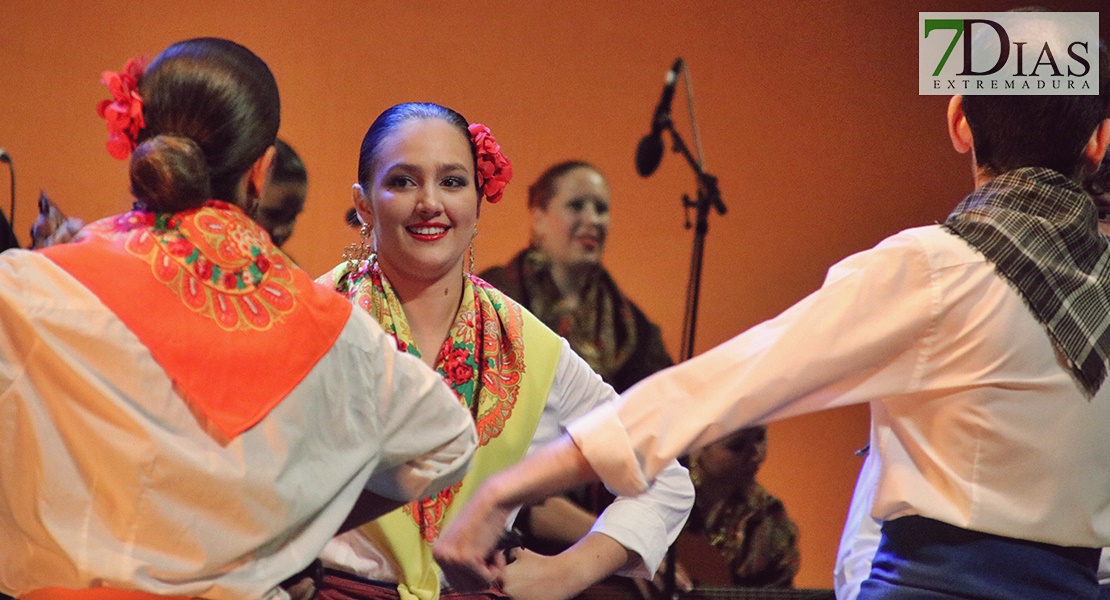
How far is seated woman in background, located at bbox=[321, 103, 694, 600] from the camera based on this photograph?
2012mm

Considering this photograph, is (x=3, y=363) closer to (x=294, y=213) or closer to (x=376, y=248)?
(x=376, y=248)

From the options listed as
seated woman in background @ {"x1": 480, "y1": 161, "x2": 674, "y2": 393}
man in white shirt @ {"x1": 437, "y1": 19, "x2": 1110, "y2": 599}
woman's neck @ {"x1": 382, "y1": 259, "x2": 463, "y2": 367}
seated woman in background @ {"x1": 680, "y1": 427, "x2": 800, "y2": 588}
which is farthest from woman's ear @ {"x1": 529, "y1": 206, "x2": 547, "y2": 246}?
man in white shirt @ {"x1": 437, "y1": 19, "x2": 1110, "y2": 599}

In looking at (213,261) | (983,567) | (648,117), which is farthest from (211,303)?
(648,117)

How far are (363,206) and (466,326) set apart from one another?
308 millimetres

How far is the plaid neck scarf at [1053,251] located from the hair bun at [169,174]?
3.10 feet

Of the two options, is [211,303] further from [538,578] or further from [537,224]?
[537,224]

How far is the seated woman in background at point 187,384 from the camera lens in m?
1.32

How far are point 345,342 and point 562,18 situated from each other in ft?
11.1

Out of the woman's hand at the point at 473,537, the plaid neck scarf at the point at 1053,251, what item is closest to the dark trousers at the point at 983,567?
Answer: the plaid neck scarf at the point at 1053,251

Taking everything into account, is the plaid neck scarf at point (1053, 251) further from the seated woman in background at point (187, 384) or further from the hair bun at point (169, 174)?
the hair bun at point (169, 174)

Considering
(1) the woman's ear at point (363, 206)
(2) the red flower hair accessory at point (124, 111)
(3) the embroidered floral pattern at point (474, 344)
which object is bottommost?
(3) the embroidered floral pattern at point (474, 344)

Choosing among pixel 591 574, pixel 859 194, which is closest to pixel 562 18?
pixel 859 194

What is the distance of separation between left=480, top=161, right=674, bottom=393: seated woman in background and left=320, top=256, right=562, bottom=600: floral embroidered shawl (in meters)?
1.67

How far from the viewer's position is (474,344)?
2148mm
